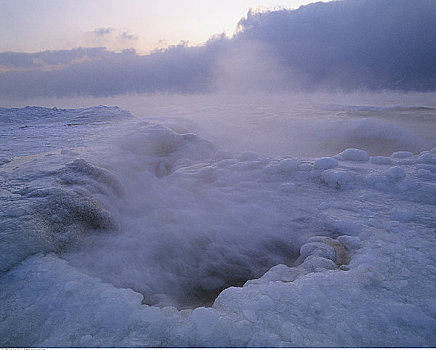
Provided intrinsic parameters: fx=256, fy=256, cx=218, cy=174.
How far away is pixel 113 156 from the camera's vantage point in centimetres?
438

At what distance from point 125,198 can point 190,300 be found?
5.95 ft

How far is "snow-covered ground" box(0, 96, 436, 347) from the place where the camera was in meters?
1.33

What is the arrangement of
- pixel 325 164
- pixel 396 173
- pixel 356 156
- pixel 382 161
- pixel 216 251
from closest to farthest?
pixel 216 251 < pixel 396 173 < pixel 325 164 < pixel 382 161 < pixel 356 156

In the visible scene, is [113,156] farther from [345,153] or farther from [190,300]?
[345,153]

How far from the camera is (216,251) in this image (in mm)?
2533

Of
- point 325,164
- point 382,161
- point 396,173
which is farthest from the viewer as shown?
point 382,161

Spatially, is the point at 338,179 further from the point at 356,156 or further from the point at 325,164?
the point at 356,156

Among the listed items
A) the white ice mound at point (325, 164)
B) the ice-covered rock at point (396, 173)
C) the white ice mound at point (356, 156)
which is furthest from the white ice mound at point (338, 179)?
the white ice mound at point (356, 156)

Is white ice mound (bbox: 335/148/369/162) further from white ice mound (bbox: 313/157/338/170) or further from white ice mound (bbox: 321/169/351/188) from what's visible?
white ice mound (bbox: 321/169/351/188)

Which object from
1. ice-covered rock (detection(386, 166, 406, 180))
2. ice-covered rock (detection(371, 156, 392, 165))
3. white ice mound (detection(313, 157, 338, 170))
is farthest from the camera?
ice-covered rock (detection(371, 156, 392, 165))

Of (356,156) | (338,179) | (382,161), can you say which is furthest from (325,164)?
(382,161)

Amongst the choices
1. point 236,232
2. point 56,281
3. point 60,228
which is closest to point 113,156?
point 60,228

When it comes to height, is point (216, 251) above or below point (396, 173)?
below

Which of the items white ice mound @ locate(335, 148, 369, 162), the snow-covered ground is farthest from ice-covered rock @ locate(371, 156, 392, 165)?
white ice mound @ locate(335, 148, 369, 162)
